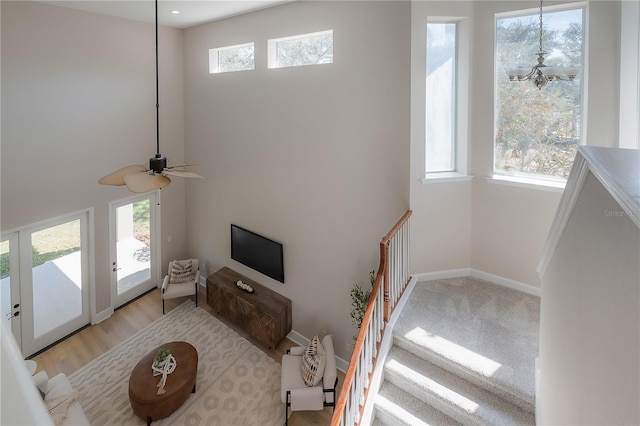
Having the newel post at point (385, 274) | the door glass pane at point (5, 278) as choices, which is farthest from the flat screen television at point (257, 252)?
the door glass pane at point (5, 278)

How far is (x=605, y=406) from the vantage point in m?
1.33

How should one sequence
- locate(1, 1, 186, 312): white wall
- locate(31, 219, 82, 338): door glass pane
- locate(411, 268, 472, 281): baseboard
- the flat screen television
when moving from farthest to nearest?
1. the flat screen television
2. locate(31, 219, 82, 338): door glass pane
3. locate(1, 1, 186, 312): white wall
4. locate(411, 268, 472, 281): baseboard

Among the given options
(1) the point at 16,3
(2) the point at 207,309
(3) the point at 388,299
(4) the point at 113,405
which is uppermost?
(1) the point at 16,3

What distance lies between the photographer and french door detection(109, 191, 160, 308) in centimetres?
634

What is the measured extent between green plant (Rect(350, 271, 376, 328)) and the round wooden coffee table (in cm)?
224

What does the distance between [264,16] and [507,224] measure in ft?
15.0

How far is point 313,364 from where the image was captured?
177 inches

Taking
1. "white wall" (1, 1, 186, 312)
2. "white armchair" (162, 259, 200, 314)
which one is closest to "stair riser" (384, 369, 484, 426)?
"white armchair" (162, 259, 200, 314)

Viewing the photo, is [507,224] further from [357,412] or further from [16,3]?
[16,3]

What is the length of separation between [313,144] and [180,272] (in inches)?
A: 150

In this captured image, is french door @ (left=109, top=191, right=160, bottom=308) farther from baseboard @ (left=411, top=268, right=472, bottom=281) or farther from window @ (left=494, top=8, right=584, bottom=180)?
window @ (left=494, top=8, right=584, bottom=180)

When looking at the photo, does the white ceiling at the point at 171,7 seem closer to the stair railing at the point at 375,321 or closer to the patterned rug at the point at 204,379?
the stair railing at the point at 375,321

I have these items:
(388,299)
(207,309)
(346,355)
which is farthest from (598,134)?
(207,309)

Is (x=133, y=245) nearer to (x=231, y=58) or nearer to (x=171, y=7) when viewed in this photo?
(x=231, y=58)
